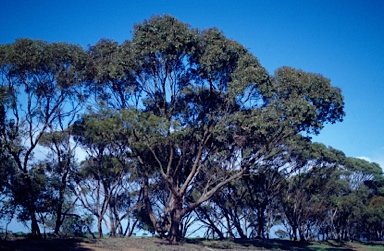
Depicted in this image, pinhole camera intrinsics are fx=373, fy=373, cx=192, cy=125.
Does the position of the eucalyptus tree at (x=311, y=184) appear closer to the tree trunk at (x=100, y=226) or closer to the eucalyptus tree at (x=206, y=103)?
the eucalyptus tree at (x=206, y=103)

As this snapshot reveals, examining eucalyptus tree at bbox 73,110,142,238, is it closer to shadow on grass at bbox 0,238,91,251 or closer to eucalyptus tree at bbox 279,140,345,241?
shadow on grass at bbox 0,238,91,251

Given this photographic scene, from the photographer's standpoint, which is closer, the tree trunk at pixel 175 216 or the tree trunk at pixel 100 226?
the tree trunk at pixel 175 216

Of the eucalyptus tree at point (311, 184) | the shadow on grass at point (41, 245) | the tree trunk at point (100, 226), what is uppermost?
the eucalyptus tree at point (311, 184)

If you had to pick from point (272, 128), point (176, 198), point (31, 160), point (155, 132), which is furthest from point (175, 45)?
point (31, 160)

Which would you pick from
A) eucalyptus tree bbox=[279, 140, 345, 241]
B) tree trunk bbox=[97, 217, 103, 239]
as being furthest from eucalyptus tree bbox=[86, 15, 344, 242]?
eucalyptus tree bbox=[279, 140, 345, 241]

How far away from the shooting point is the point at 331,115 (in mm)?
24062

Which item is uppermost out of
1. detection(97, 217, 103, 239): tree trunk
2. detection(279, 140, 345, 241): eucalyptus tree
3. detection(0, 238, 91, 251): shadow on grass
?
detection(279, 140, 345, 241): eucalyptus tree

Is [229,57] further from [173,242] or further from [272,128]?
[173,242]

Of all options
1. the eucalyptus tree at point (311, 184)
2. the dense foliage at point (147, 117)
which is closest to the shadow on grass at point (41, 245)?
the dense foliage at point (147, 117)

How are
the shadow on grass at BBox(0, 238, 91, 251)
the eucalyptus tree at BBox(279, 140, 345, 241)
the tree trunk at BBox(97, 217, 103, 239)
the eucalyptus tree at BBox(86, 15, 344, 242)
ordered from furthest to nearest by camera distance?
the eucalyptus tree at BBox(279, 140, 345, 241) → the tree trunk at BBox(97, 217, 103, 239) → the eucalyptus tree at BBox(86, 15, 344, 242) → the shadow on grass at BBox(0, 238, 91, 251)

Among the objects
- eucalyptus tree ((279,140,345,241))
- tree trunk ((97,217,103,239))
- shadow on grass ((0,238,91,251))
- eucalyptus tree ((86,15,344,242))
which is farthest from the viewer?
eucalyptus tree ((279,140,345,241))

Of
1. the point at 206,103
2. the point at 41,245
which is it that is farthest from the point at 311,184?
the point at 41,245

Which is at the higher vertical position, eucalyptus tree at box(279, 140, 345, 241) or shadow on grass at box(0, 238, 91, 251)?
eucalyptus tree at box(279, 140, 345, 241)

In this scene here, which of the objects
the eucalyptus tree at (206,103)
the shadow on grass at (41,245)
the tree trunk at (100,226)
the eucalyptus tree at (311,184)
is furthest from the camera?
the eucalyptus tree at (311,184)
